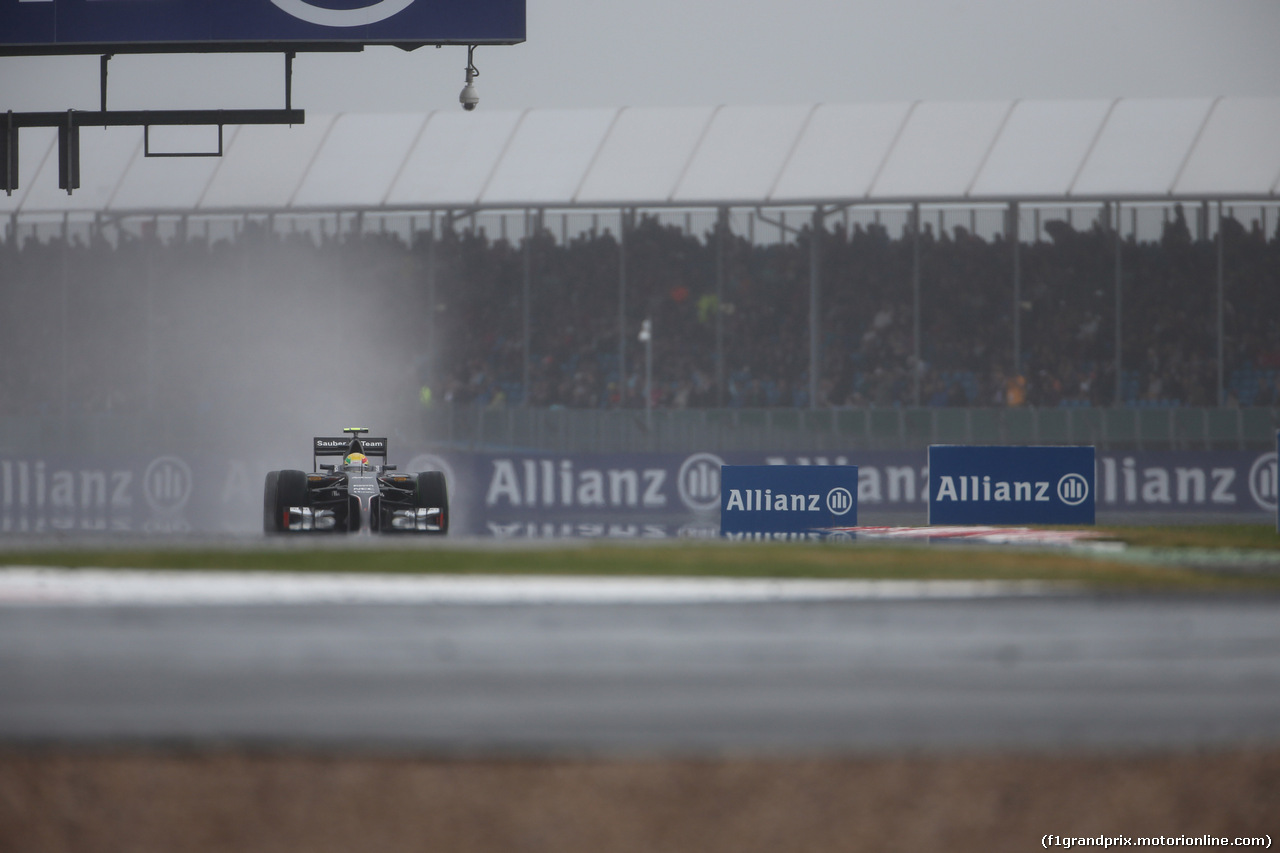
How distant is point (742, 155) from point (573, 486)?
23.6 feet

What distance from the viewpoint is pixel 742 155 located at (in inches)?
978

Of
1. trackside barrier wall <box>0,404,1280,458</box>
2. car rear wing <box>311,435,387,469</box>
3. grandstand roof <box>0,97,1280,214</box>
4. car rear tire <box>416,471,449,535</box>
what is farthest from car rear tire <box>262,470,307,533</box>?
grandstand roof <box>0,97,1280,214</box>

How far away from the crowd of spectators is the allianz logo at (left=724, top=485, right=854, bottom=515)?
8.48 m

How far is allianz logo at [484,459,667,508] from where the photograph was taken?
69.6 feet

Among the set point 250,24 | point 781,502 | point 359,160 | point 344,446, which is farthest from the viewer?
point 359,160

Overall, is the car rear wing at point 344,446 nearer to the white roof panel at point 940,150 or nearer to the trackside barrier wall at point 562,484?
the trackside barrier wall at point 562,484

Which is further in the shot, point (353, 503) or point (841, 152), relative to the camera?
point (841, 152)

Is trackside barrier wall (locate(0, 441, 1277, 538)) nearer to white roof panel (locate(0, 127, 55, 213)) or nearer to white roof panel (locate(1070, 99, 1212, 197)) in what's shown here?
Answer: white roof panel (locate(1070, 99, 1212, 197))

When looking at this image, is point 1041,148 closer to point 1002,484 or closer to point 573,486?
point 573,486

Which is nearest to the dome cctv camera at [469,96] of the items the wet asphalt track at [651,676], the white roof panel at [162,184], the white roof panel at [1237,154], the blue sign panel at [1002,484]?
the blue sign panel at [1002,484]

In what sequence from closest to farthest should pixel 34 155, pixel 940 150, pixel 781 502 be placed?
pixel 781 502
pixel 940 150
pixel 34 155

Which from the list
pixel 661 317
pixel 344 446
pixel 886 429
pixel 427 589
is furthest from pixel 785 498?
pixel 661 317

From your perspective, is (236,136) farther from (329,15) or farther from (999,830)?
(999,830)

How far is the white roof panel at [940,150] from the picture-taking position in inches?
949
